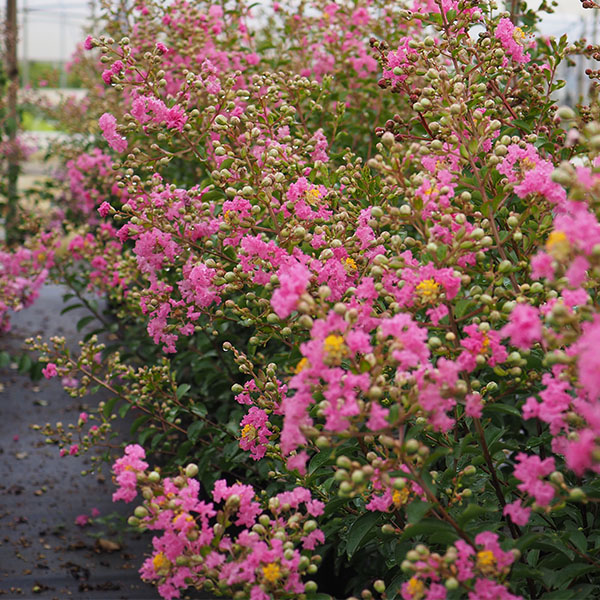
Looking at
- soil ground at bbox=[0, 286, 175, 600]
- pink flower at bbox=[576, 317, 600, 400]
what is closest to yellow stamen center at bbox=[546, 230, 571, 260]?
pink flower at bbox=[576, 317, 600, 400]

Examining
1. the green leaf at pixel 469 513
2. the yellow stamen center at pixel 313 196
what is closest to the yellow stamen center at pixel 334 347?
the green leaf at pixel 469 513

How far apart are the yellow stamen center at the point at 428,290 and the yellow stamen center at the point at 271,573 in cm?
47

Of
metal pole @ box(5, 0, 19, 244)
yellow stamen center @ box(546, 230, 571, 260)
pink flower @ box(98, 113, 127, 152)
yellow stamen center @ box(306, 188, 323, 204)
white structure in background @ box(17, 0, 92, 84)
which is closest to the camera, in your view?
yellow stamen center @ box(546, 230, 571, 260)

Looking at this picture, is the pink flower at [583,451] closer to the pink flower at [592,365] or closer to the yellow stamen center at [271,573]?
the pink flower at [592,365]

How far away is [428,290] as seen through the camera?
118 cm

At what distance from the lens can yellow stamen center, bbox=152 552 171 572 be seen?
3.71ft

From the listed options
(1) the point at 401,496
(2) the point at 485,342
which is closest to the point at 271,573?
(1) the point at 401,496

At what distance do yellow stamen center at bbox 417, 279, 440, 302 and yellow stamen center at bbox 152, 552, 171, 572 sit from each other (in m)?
0.57

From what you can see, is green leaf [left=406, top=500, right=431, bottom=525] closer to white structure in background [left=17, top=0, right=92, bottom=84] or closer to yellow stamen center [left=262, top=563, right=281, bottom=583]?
yellow stamen center [left=262, top=563, right=281, bottom=583]

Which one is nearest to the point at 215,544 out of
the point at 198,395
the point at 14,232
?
the point at 198,395

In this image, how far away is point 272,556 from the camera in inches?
44.7

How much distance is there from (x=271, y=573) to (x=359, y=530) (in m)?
0.31

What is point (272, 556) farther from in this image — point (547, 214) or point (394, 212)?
point (547, 214)

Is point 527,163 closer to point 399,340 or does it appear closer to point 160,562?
point 399,340
